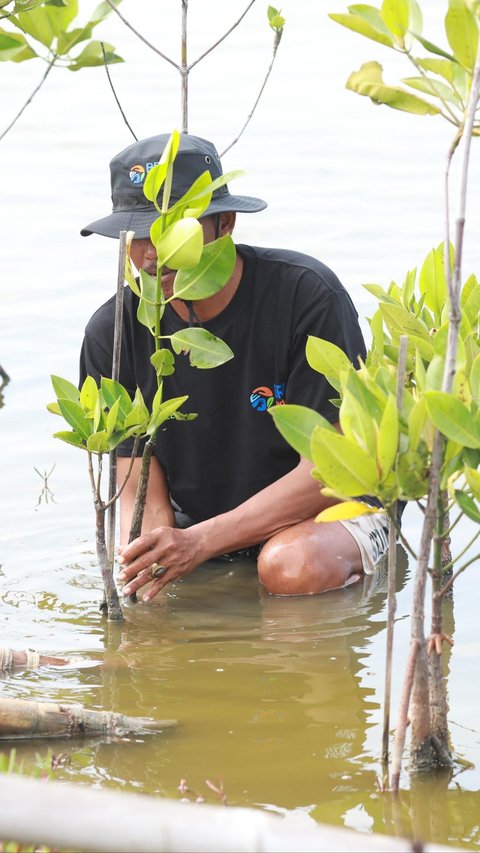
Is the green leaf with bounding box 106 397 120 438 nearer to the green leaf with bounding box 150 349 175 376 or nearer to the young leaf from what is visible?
the green leaf with bounding box 150 349 175 376

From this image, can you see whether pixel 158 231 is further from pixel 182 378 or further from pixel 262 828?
pixel 262 828

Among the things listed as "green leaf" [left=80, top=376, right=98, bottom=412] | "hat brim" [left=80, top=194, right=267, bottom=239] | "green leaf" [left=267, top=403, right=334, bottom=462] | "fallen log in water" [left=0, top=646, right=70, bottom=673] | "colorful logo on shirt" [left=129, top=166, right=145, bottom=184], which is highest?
"colorful logo on shirt" [left=129, top=166, right=145, bottom=184]

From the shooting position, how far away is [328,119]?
382 inches

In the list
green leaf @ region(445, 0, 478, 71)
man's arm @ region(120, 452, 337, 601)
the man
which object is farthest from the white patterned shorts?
green leaf @ region(445, 0, 478, 71)

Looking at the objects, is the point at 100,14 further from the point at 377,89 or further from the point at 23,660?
the point at 23,660

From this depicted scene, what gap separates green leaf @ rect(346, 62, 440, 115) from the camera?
234 centimetres

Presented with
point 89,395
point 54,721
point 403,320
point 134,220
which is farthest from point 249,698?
point 134,220

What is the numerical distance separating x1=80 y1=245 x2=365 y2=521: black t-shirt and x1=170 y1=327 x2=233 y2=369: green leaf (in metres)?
0.58

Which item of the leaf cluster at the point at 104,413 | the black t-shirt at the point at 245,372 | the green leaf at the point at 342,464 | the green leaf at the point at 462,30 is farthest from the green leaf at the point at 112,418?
the green leaf at the point at 462,30

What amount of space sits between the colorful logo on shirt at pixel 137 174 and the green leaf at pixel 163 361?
0.51m

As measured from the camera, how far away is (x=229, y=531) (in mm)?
3666

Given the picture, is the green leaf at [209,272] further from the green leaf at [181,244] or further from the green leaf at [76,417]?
the green leaf at [76,417]

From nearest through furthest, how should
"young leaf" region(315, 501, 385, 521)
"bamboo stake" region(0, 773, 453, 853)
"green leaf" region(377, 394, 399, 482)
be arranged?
1. "bamboo stake" region(0, 773, 453, 853)
2. "green leaf" region(377, 394, 399, 482)
3. "young leaf" region(315, 501, 385, 521)

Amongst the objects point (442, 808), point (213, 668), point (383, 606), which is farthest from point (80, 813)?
point (383, 606)
